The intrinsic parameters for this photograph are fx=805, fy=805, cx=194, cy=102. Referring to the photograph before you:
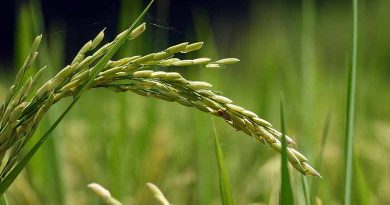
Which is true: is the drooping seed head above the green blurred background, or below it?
above

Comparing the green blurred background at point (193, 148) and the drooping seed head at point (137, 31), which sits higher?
the drooping seed head at point (137, 31)

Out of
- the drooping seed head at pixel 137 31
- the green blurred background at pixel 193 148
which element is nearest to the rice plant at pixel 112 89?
the drooping seed head at pixel 137 31

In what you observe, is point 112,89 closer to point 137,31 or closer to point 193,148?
point 137,31

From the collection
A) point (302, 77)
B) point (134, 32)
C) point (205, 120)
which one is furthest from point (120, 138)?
point (134, 32)

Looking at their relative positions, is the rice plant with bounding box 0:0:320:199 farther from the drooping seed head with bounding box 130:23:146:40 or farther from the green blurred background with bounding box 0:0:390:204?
the green blurred background with bounding box 0:0:390:204

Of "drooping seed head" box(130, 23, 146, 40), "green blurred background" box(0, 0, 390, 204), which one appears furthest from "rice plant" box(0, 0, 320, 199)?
"green blurred background" box(0, 0, 390, 204)

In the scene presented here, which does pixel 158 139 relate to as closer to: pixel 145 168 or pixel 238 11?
pixel 145 168

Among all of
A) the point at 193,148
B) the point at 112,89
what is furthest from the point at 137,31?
the point at 193,148

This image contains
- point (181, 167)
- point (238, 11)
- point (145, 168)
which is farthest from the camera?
point (238, 11)

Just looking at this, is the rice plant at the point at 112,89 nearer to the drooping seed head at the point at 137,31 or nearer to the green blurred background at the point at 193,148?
the drooping seed head at the point at 137,31

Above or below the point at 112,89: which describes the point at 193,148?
below

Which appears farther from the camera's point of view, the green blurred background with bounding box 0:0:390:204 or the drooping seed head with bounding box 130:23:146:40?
the green blurred background with bounding box 0:0:390:204
